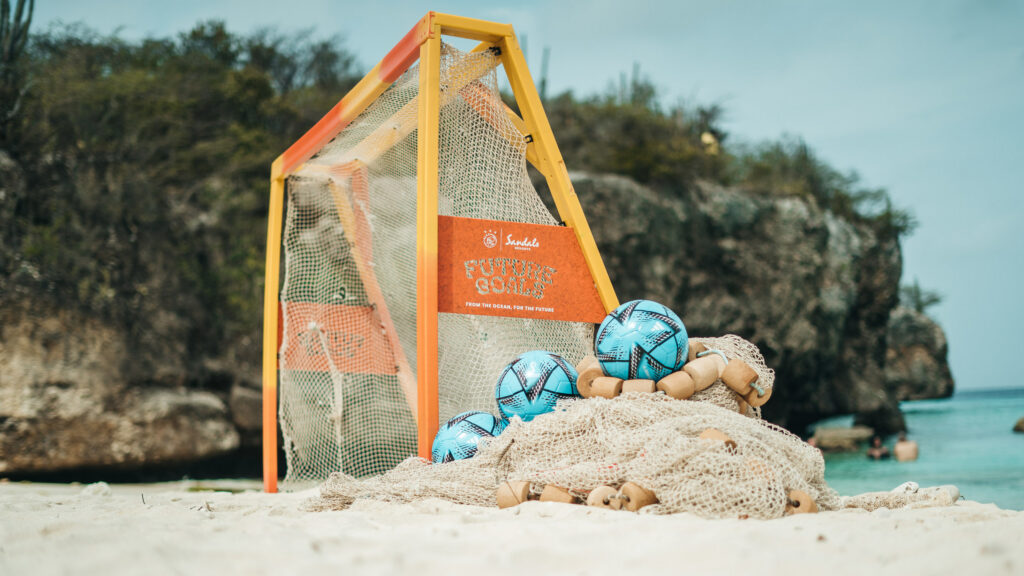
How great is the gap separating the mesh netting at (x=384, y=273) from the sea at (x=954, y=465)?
6.53 m

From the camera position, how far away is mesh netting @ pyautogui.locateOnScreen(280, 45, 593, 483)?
204 inches

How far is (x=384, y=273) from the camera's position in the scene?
21.7 feet

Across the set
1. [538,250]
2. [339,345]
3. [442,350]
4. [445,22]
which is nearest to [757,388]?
[538,250]

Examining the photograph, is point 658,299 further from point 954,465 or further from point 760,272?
point 954,465

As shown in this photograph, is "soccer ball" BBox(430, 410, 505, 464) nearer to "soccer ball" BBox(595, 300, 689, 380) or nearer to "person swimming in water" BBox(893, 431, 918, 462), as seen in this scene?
"soccer ball" BBox(595, 300, 689, 380)

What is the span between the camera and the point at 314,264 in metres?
6.86

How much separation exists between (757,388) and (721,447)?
3.33 ft

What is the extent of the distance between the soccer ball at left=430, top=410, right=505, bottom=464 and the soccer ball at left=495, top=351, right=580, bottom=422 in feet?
0.48

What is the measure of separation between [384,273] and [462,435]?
2743 mm

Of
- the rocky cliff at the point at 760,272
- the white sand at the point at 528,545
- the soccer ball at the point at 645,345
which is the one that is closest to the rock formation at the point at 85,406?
the rocky cliff at the point at 760,272

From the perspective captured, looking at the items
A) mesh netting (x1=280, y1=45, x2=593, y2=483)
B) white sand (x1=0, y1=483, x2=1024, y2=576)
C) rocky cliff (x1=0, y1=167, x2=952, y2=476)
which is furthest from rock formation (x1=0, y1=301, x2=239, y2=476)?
white sand (x1=0, y1=483, x2=1024, y2=576)

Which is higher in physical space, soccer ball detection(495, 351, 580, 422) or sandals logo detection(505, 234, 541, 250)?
sandals logo detection(505, 234, 541, 250)

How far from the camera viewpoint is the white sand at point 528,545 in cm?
208

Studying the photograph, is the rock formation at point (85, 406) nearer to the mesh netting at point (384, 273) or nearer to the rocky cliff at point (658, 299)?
the rocky cliff at point (658, 299)
